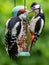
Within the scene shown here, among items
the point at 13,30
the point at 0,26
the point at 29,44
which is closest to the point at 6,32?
the point at 13,30

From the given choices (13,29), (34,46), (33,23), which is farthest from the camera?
(34,46)

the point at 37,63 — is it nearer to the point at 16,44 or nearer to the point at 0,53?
the point at 0,53

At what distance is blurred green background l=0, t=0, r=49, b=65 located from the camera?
7.45 metres

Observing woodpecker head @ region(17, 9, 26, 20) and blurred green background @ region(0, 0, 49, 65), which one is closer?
woodpecker head @ region(17, 9, 26, 20)

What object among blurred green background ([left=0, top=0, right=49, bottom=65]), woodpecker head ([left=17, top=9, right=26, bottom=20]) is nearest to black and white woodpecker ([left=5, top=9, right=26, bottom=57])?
woodpecker head ([left=17, top=9, right=26, bottom=20])

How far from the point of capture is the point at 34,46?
7.47 meters

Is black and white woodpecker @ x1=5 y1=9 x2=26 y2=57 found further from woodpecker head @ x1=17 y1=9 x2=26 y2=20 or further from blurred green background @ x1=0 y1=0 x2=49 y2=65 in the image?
blurred green background @ x1=0 y1=0 x2=49 y2=65

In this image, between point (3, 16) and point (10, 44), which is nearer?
point (10, 44)

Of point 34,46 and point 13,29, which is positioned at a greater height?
point 13,29

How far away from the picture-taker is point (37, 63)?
308 inches

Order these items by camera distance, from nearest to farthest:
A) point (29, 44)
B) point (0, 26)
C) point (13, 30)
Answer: point (13, 30) < point (29, 44) < point (0, 26)

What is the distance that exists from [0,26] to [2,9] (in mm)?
234

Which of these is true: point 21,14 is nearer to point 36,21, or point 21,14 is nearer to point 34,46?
point 36,21

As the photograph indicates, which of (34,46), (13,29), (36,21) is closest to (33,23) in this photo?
(36,21)
